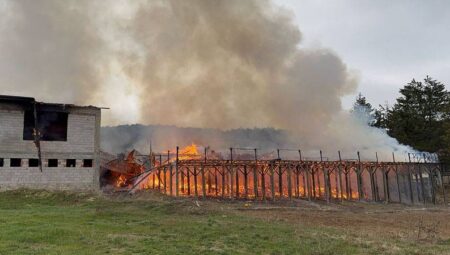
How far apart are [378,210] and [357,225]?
1043 cm

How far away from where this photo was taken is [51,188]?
31.2 metres

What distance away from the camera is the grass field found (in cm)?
1470

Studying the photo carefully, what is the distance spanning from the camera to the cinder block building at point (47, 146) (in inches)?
1221

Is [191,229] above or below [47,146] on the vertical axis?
below

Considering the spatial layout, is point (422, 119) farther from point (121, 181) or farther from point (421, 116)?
point (121, 181)

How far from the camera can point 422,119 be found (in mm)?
57656

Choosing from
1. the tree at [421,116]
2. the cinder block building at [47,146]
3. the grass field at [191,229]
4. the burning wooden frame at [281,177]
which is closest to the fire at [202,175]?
the burning wooden frame at [281,177]

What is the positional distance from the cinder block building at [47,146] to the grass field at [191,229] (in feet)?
6.08

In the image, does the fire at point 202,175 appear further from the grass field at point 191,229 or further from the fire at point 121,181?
the grass field at point 191,229

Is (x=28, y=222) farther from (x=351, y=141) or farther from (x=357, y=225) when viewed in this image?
(x=351, y=141)

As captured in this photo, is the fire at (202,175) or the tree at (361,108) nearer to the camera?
the fire at (202,175)

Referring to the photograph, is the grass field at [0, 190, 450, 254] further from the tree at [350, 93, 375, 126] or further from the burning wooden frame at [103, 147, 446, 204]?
the tree at [350, 93, 375, 126]

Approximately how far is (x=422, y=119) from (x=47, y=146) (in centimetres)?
4919

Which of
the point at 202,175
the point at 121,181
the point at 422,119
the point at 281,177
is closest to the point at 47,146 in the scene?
the point at 121,181
